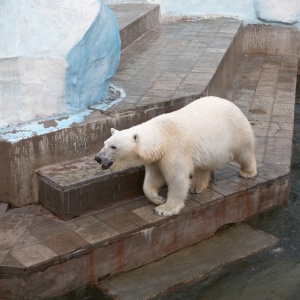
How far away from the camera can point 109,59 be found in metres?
6.22

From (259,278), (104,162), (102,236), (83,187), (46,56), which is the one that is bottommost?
(259,278)

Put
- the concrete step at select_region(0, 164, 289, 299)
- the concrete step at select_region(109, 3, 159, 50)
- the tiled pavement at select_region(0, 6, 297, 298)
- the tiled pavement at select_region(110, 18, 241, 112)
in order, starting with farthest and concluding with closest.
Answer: the concrete step at select_region(109, 3, 159, 50)
the tiled pavement at select_region(110, 18, 241, 112)
the tiled pavement at select_region(0, 6, 297, 298)
the concrete step at select_region(0, 164, 289, 299)

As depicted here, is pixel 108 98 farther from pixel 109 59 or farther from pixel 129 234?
pixel 129 234

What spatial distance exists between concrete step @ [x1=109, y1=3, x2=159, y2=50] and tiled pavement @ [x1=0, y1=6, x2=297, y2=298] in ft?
0.57

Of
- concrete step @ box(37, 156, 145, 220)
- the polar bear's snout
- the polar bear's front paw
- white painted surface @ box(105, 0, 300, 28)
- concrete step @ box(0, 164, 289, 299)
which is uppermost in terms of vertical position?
white painted surface @ box(105, 0, 300, 28)

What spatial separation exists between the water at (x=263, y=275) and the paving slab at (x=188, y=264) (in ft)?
0.25

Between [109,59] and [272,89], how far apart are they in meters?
3.95

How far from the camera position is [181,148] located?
5.05 meters

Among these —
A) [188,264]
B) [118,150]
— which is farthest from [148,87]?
[188,264]

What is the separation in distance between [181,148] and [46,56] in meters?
1.52

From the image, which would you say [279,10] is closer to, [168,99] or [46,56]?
[168,99]

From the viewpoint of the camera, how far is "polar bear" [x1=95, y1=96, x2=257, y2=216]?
483 centimetres

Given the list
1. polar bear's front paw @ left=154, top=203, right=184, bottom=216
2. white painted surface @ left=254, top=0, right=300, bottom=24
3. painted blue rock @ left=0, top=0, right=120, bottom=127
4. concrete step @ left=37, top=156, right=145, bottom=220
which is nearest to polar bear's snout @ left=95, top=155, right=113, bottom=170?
concrete step @ left=37, top=156, right=145, bottom=220

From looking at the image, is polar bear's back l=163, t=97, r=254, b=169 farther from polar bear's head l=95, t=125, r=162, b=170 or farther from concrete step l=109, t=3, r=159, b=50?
concrete step l=109, t=3, r=159, b=50
